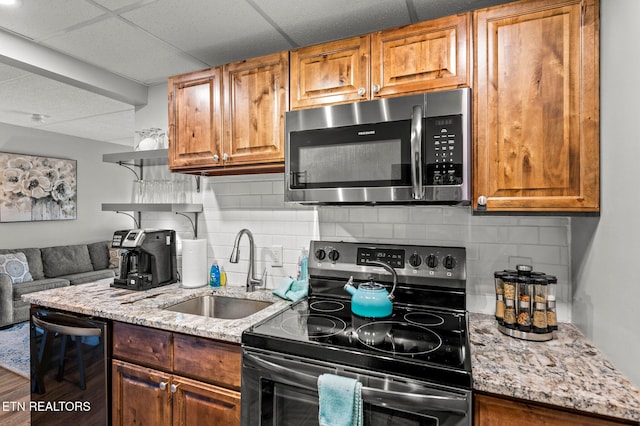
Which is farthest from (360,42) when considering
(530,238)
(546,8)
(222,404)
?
(222,404)

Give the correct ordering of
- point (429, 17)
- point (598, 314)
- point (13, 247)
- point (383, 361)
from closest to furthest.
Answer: point (383, 361) < point (598, 314) < point (429, 17) < point (13, 247)

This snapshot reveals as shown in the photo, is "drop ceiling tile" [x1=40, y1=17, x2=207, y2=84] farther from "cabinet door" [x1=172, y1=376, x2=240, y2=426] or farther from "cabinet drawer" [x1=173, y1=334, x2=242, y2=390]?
"cabinet door" [x1=172, y1=376, x2=240, y2=426]

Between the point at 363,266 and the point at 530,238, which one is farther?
the point at 363,266

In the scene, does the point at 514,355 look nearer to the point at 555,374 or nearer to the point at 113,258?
the point at 555,374

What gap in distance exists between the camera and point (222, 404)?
148cm

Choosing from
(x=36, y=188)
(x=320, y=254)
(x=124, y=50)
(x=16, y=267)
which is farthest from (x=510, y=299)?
(x=36, y=188)

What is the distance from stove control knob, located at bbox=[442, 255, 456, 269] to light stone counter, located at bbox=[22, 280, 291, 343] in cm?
84

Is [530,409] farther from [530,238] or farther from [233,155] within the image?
[233,155]

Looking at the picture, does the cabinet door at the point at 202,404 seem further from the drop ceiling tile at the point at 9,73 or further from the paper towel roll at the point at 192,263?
the drop ceiling tile at the point at 9,73

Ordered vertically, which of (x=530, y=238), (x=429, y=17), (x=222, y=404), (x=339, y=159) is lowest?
(x=222, y=404)

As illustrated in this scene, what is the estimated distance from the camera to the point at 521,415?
41.5 inches

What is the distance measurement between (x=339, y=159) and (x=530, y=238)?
3.17 feet

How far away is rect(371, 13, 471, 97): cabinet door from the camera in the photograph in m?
1.43

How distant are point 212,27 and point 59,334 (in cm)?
180
